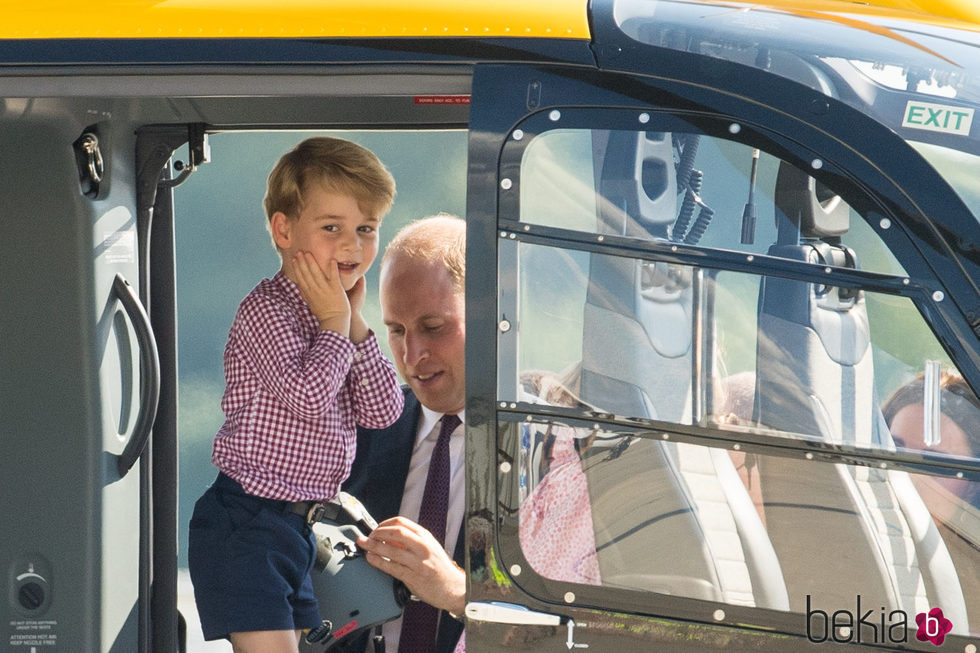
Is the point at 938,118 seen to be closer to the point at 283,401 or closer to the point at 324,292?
the point at 324,292

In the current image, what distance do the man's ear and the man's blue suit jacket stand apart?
0.60 meters

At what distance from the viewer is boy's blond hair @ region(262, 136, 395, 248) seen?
2.67m

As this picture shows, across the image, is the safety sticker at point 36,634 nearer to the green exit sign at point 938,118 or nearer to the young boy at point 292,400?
the young boy at point 292,400

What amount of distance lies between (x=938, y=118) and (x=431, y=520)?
1.59 meters

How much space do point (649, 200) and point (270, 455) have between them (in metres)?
1.16

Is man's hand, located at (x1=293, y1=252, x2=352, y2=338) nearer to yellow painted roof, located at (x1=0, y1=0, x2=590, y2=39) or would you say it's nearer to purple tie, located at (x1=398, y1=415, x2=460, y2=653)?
purple tie, located at (x1=398, y1=415, x2=460, y2=653)

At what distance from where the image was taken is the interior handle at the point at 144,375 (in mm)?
2619

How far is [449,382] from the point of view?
9.78 feet

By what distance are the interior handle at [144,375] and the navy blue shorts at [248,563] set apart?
7.7 inches

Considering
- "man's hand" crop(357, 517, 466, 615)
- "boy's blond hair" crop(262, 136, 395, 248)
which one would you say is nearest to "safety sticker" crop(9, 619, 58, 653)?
"man's hand" crop(357, 517, 466, 615)

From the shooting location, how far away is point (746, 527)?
1.79 m

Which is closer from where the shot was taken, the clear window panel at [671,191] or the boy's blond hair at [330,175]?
the clear window panel at [671,191]

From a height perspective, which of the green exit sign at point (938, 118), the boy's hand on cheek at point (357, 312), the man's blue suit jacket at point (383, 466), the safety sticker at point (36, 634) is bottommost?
the safety sticker at point (36, 634)

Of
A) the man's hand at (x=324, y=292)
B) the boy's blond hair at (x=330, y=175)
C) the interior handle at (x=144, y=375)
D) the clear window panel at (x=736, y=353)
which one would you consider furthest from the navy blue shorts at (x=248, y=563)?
the clear window panel at (x=736, y=353)
